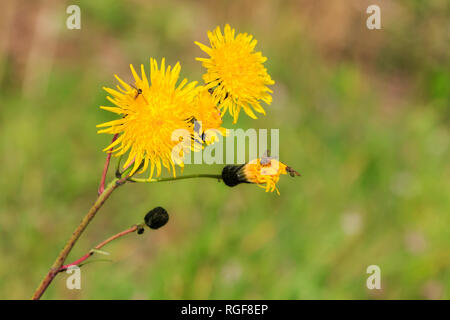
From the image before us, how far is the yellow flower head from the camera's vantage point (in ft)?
2.97

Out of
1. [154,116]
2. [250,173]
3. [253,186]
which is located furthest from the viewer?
[253,186]

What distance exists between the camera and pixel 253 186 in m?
2.90

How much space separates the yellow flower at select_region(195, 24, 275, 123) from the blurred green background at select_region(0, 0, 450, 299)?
4.52 feet

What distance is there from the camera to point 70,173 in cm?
282

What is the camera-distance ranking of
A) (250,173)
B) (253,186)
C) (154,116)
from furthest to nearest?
(253,186), (250,173), (154,116)

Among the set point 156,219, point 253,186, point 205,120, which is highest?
point 205,120

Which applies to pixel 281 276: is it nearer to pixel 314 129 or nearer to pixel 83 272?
pixel 83 272

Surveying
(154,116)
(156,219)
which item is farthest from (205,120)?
(156,219)

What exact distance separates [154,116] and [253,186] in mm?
2033

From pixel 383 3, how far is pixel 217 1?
1.79m

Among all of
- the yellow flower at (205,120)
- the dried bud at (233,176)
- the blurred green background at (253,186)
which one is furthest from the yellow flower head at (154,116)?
the blurred green background at (253,186)

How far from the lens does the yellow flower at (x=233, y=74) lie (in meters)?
0.97

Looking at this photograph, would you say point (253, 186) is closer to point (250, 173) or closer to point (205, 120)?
point (250, 173)
